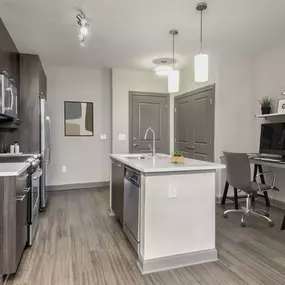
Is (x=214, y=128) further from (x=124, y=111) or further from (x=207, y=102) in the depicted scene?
(x=124, y=111)

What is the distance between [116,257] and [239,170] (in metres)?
2.06

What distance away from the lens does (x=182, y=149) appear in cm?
568

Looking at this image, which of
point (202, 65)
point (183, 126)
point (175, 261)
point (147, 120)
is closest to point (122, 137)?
point (147, 120)

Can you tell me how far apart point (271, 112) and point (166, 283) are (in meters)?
3.43

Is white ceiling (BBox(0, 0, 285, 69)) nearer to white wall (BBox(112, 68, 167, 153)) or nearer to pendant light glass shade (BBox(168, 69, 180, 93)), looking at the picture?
pendant light glass shade (BBox(168, 69, 180, 93))

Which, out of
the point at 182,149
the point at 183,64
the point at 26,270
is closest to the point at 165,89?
the point at 183,64

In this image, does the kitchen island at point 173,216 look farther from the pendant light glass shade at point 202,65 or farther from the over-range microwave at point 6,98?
the over-range microwave at point 6,98

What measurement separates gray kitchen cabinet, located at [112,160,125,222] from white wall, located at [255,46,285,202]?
276 centimetres

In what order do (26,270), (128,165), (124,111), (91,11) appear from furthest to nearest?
(124,111) < (91,11) < (128,165) < (26,270)

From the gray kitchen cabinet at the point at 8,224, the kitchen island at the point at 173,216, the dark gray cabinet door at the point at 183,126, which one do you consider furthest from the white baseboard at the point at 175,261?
the dark gray cabinet door at the point at 183,126

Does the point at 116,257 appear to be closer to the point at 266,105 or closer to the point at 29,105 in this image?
the point at 29,105

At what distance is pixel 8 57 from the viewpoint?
315 cm

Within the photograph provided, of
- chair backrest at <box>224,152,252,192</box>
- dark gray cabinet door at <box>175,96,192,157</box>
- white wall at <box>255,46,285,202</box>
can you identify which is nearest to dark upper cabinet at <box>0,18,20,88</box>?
chair backrest at <box>224,152,252,192</box>

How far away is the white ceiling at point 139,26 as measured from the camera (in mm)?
2832
